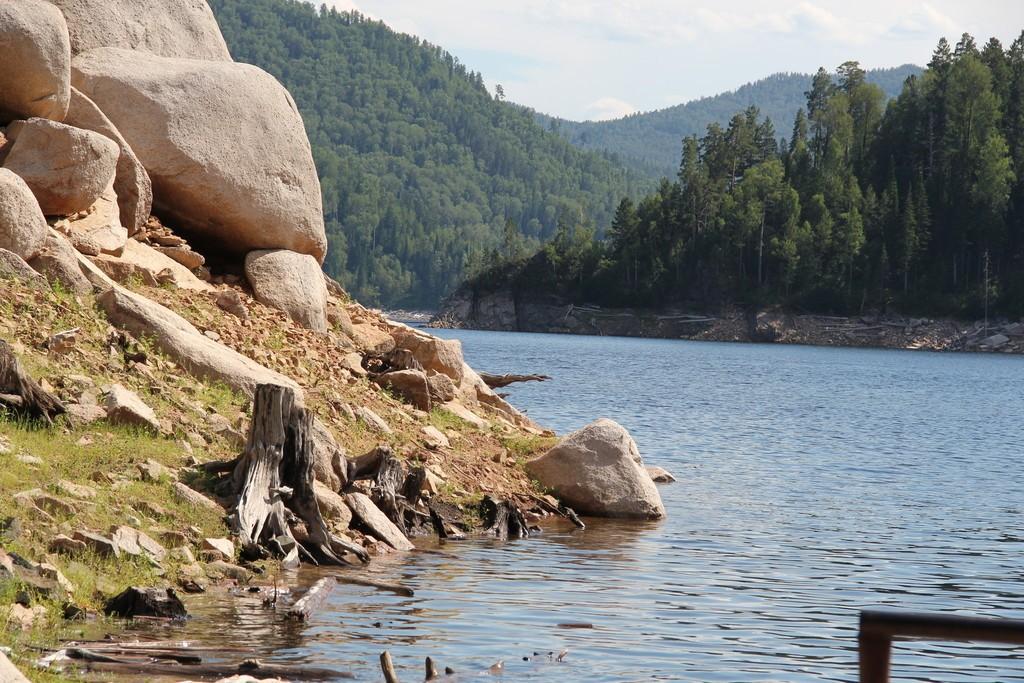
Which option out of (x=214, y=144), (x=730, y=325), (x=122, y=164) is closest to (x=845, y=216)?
(x=730, y=325)

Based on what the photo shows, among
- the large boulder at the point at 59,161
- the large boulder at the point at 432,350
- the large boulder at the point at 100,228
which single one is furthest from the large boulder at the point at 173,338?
the large boulder at the point at 432,350

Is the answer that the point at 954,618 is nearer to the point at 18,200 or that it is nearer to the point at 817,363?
the point at 18,200

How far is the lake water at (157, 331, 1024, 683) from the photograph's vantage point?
13289mm

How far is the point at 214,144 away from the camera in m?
24.6

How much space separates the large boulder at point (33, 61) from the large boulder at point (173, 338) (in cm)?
358

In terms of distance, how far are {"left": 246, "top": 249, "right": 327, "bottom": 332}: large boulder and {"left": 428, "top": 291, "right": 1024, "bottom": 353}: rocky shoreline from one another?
436ft

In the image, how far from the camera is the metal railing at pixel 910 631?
4.13 meters

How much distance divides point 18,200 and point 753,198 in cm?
15610

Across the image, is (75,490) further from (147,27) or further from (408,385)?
(147,27)

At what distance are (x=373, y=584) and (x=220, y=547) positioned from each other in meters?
1.88

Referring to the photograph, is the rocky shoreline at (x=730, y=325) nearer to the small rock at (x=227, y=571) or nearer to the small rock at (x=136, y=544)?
the small rock at (x=227, y=571)

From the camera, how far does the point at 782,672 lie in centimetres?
1321

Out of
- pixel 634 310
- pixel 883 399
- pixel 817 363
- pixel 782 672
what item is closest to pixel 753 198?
pixel 634 310

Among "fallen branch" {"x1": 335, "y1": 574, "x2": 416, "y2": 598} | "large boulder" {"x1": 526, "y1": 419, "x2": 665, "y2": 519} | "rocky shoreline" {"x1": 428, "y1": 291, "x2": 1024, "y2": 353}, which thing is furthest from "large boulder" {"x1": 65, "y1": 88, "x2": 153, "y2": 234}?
"rocky shoreline" {"x1": 428, "y1": 291, "x2": 1024, "y2": 353}
